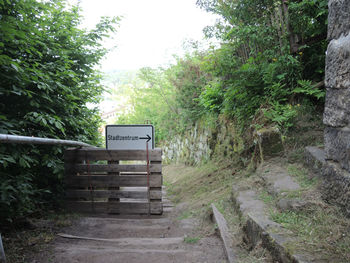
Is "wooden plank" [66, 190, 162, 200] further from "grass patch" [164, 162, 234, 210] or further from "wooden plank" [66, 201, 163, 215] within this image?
"grass patch" [164, 162, 234, 210]

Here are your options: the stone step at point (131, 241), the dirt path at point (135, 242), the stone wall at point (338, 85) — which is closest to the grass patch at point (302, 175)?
the stone wall at point (338, 85)

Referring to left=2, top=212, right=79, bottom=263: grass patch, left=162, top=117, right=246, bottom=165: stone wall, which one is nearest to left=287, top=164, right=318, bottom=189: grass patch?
left=162, top=117, right=246, bottom=165: stone wall

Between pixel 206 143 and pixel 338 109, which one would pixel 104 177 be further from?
pixel 206 143

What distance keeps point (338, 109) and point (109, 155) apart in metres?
3.71

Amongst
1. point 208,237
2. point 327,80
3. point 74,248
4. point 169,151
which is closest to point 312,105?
point 327,80

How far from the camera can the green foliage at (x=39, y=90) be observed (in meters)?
2.73

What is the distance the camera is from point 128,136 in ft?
16.4

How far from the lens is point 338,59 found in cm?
219

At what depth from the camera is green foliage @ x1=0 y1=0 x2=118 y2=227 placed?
2.73 m

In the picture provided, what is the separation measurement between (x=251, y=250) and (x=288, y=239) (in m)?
0.49

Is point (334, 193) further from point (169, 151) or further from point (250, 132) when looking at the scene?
point (169, 151)

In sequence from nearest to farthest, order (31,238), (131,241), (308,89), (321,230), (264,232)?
(321,230) → (264,232) → (31,238) → (131,241) → (308,89)

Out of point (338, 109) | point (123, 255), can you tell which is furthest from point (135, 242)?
point (338, 109)

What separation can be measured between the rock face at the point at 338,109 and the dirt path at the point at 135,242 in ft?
4.10
